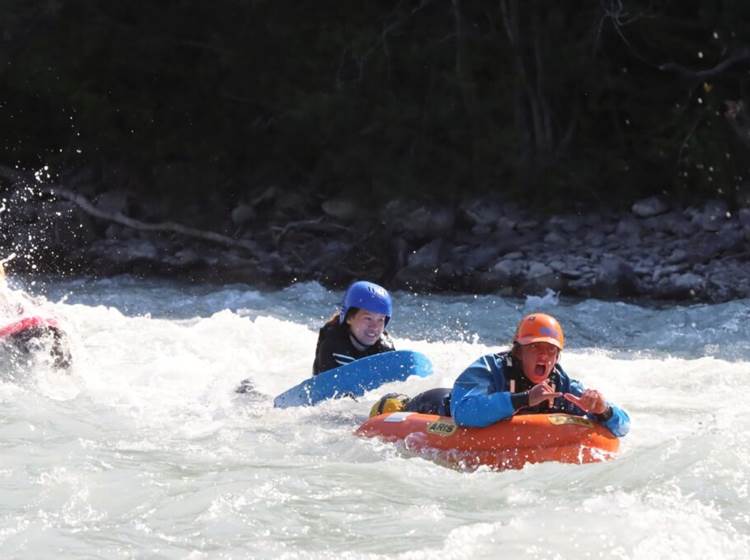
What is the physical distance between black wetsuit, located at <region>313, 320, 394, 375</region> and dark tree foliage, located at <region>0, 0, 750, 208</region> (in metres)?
7.63

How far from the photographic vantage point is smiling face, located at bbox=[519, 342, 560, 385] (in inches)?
249

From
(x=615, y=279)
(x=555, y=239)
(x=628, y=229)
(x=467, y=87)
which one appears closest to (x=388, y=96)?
(x=467, y=87)

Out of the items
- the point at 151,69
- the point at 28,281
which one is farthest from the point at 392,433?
the point at 151,69

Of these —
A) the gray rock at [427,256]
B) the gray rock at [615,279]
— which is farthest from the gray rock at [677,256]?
the gray rock at [427,256]

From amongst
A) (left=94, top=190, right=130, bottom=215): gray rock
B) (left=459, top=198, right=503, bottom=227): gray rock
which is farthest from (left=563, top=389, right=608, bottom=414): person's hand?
(left=94, top=190, right=130, bottom=215): gray rock

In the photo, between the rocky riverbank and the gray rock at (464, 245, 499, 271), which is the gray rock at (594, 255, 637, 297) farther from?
the gray rock at (464, 245, 499, 271)

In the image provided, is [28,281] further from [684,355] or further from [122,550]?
[122,550]

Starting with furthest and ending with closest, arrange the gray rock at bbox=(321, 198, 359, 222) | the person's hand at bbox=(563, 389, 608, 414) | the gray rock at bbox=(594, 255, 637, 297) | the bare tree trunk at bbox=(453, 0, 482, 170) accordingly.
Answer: the gray rock at bbox=(321, 198, 359, 222) → the bare tree trunk at bbox=(453, 0, 482, 170) → the gray rock at bbox=(594, 255, 637, 297) → the person's hand at bbox=(563, 389, 608, 414)

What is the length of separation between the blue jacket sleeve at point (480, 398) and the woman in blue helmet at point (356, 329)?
1543 millimetres

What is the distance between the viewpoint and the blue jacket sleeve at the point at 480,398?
625 cm

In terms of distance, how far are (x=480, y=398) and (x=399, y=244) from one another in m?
9.35

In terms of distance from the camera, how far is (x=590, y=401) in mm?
6039

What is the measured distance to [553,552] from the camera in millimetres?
4906

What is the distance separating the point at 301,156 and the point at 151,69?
242 centimetres
